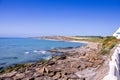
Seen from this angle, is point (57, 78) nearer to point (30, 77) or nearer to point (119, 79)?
point (30, 77)

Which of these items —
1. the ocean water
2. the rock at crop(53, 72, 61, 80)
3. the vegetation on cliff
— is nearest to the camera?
the rock at crop(53, 72, 61, 80)

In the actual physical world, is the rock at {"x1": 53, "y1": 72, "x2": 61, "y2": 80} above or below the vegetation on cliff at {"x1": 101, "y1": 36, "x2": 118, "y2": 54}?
below

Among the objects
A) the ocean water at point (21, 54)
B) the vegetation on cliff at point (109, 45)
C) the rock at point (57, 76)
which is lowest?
the ocean water at point (21, 54)

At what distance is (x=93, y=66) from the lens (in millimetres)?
22328

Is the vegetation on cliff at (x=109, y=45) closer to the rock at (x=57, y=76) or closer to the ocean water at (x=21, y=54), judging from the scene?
the ocean water at (x=21, y=54)

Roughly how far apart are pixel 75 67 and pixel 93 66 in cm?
209

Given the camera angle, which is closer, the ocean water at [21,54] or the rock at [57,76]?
the rock at [57,76]

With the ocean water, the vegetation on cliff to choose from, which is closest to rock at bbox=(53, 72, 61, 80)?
the vegetation on cliff

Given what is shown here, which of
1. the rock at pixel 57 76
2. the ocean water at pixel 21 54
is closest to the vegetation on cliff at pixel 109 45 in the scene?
the ocean water at pixel 21 54

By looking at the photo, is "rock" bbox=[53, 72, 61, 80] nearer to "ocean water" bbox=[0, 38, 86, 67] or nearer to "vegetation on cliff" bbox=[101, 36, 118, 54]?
"vegetation on cliff" bbox=[101, 36, 118, 54]

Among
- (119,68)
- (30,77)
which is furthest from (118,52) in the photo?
(30,77)

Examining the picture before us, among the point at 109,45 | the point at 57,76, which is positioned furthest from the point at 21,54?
the point at 57,76

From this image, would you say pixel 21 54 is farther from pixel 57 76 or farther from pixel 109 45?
pixel 57 76

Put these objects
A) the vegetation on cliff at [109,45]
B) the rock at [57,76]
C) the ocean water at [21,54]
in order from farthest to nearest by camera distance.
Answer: the ocean water at [21,54] < the vegetation on cliff at [109,45] < the rock at [57,76]
